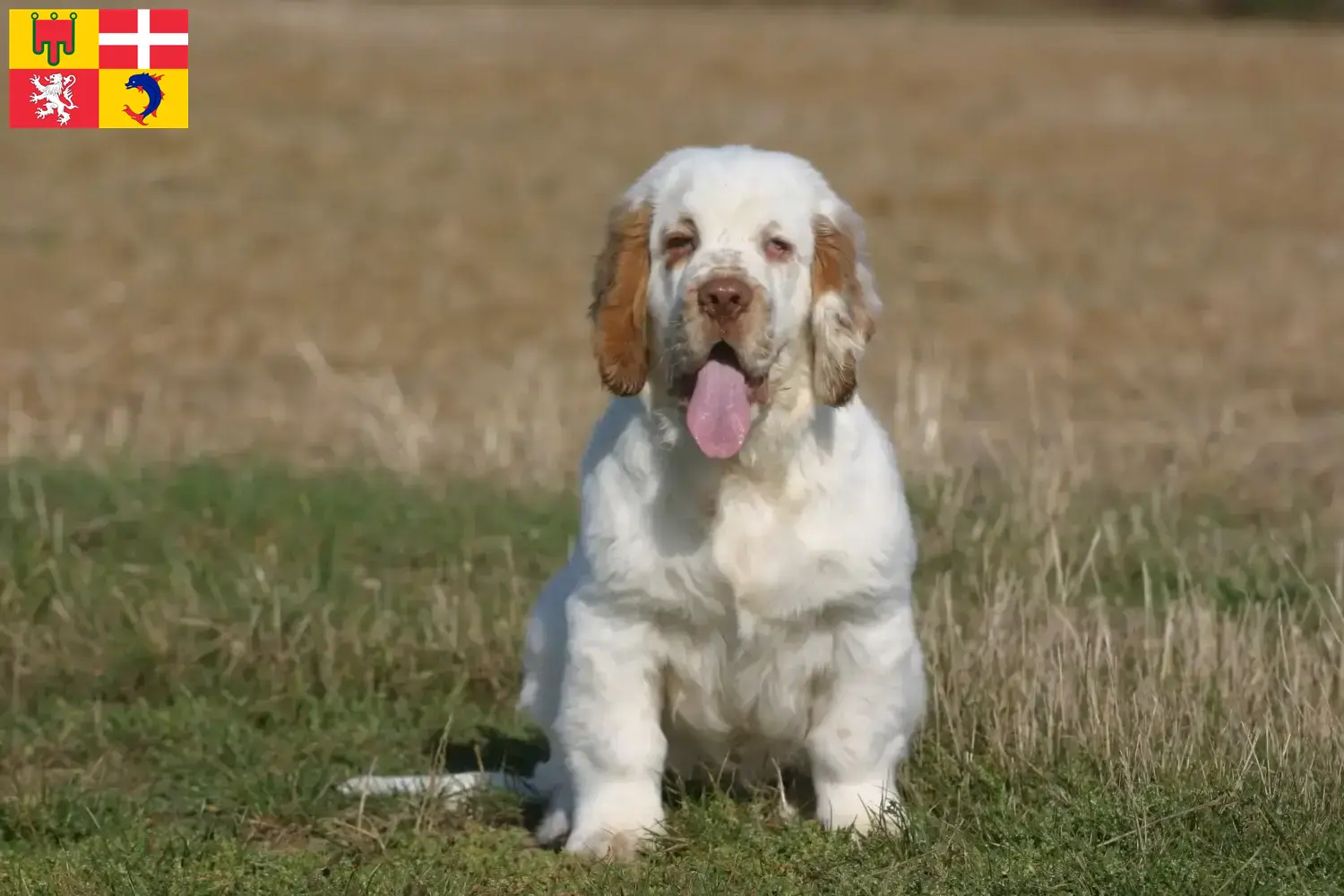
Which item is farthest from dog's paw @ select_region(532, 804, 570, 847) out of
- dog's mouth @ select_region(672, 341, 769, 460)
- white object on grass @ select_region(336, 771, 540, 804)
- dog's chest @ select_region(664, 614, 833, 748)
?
dog's mouth @ select_region(672, 341, 769, 460)

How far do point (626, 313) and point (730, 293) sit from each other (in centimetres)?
40

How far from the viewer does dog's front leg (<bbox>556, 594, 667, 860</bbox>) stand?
521cm

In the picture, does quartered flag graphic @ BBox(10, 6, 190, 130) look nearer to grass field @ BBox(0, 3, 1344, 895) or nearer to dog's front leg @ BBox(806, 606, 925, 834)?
grass field @ BBox(0, 3, 1344, 895)

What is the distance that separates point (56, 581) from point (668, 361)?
12.0 ft

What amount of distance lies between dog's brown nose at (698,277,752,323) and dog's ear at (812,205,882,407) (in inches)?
12.2

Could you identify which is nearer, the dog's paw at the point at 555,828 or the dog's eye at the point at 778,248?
the dog's eye at the point at 778,248

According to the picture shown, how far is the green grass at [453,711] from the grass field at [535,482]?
2cm

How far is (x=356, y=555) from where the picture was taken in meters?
8.31

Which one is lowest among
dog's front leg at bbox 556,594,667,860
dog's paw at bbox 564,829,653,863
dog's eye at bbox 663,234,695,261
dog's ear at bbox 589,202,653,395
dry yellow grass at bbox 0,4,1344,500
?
dry yellow grass at bbox 0,4,1344,500

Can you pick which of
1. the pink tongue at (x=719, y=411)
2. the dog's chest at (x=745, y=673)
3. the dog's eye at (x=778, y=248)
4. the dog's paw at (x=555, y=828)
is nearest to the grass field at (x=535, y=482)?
the dog's paw at (x=555, y=828)

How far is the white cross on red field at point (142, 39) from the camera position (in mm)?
16234

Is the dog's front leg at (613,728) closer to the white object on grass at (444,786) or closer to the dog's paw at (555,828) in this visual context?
the dog's paw at (555,828)

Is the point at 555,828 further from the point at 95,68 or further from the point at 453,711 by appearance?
the point at 95,68

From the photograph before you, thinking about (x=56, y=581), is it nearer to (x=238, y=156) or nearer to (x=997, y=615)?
(x=997, y=615)
